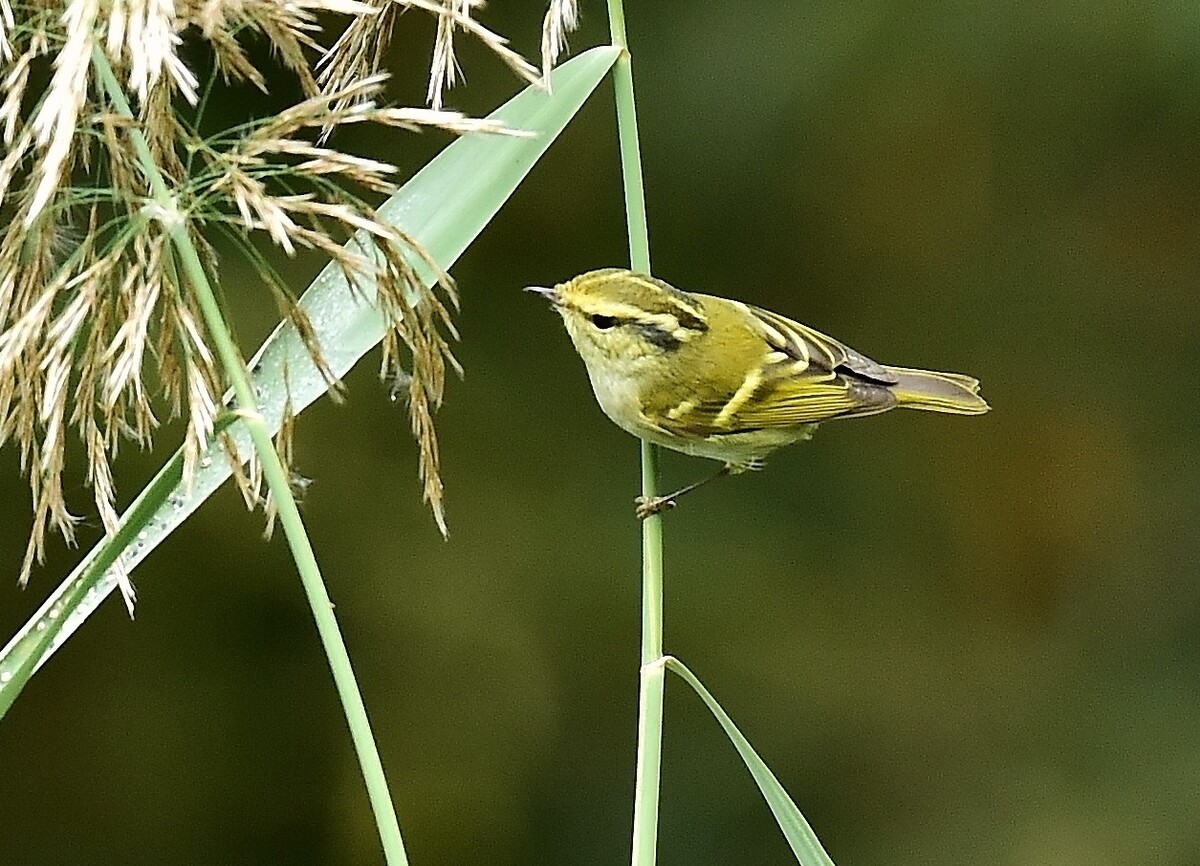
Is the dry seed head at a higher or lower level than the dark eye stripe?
higher

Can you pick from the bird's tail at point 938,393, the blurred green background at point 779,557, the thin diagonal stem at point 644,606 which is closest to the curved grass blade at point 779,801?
the thin diagonal stem at point 644,606

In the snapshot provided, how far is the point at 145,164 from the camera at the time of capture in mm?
751

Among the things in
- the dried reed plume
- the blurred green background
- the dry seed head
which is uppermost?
the dry seed head

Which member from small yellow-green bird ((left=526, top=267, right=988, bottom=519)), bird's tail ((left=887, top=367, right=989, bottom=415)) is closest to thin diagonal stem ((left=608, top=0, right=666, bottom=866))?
small yellow-green bird ((left=526, top=267, right=988, bottom=519))

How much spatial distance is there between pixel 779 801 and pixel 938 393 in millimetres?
861

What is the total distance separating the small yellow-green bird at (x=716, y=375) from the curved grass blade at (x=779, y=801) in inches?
17.1

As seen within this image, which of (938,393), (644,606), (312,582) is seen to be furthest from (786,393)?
(312,582)

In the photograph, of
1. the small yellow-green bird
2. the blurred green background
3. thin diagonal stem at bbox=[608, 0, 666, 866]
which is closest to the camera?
thin diagonal stem at bbox=[608, 0, 666, 866]

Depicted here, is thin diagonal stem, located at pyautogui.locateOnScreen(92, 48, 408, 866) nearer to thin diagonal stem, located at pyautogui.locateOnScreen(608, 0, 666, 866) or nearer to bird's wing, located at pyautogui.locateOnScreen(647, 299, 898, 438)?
thin diagonal stem, located at pyautogui.locateOnScreen(608, 0, 666, 866)

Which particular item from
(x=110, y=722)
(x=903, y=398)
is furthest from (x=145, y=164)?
(x=110, y=722)

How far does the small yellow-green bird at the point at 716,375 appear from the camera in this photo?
141cm

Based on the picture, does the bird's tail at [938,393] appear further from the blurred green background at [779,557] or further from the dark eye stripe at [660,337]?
the blurred green background at [779,557]

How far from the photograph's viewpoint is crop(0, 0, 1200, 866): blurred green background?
7.39 ft

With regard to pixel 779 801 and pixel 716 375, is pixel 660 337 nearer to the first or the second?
pixel 716 375
